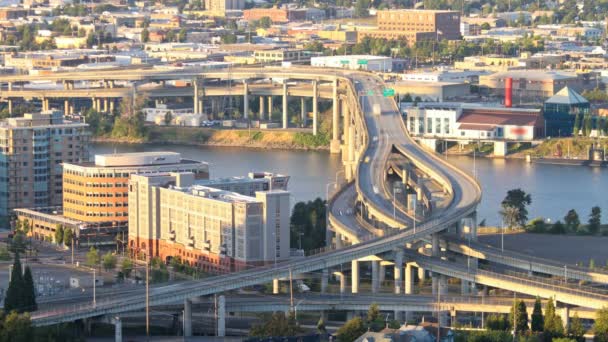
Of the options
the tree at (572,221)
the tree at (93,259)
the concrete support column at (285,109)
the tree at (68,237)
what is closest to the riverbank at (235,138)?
the concrete support column at (285,109)

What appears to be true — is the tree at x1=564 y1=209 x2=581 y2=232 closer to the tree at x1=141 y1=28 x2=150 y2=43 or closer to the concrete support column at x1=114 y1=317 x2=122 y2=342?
the concrete support column at x1=114 y1=317 x2=122 y2=342

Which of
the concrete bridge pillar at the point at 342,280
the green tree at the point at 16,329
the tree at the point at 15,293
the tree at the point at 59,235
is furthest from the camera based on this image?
Result: the tree at the point at 59,235

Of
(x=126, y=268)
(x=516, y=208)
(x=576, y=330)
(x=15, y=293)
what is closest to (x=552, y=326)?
(x=576, y=330)

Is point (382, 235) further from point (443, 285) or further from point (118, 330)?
point (118, 330)

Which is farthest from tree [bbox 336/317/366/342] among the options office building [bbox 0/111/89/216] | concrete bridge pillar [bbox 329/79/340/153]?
concrete bridge pillar [bbox 329/79/340/153]

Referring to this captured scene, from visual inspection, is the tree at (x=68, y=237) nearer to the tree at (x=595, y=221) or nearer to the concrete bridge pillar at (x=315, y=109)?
the tree at (x=595, y=221)

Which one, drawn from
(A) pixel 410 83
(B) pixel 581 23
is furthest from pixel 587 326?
(B) pixel 581 23
